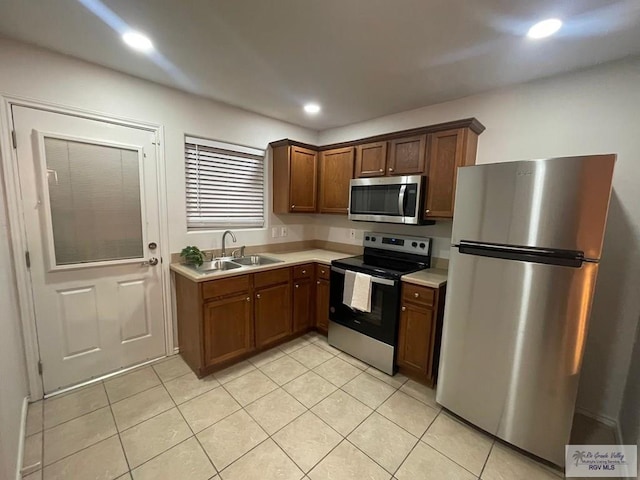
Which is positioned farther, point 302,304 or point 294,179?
point 294,179

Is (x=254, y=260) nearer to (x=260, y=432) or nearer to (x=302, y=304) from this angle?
(x=302, y=304)

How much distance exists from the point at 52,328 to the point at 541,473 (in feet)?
11.3

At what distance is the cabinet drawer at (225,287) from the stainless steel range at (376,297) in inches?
35.9

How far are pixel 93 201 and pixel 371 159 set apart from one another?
8.24 ft

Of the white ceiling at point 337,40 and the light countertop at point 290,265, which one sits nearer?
the white ceiling at point 337,40

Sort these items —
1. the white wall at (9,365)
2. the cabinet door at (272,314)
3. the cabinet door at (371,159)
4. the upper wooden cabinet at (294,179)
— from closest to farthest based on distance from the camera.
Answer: the white wall at (9,365) → the cabinet door at (272,314) → the cabinet door at (371,159) → the upper wooden cabinet at (294,179)

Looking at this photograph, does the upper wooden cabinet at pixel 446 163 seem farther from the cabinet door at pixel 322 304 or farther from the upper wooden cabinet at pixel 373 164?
the cabinet door at pixel 322 304

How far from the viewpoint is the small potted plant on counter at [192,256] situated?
2.57 meters

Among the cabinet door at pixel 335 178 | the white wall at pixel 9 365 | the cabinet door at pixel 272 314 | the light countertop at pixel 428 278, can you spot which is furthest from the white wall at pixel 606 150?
the white wall at pixel 9 365

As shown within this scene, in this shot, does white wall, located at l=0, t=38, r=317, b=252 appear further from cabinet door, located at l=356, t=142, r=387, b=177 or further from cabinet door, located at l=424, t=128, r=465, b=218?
cabinet door, located at l=424, t=128, r=465, b=218

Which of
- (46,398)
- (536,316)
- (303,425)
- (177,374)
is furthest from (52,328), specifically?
(536,316)

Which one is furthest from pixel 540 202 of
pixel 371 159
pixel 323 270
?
pixel 323 270

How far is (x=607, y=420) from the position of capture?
1.94m

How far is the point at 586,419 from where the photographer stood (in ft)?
6.52
